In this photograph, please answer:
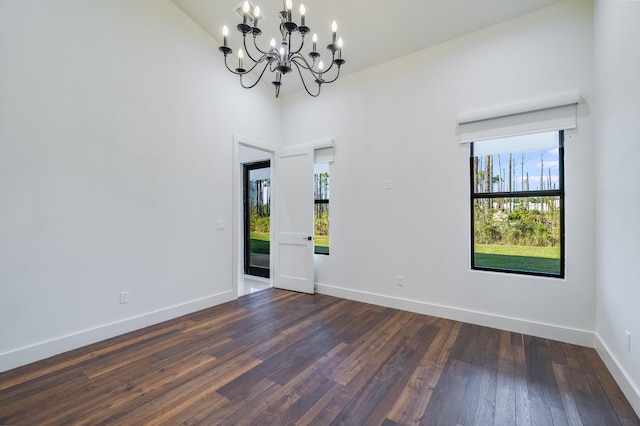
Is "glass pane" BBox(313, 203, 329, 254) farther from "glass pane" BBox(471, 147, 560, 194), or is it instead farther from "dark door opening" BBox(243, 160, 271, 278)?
"glass pane" BBox(471, 147, 560, 194)

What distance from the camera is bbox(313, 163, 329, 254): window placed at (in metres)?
4.66

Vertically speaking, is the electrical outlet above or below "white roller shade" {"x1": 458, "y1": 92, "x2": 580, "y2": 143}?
below

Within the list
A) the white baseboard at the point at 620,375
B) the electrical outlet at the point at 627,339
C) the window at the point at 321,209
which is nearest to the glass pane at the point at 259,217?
the window at the point at 321,209

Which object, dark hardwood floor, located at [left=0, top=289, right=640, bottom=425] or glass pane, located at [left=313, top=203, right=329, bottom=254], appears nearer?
dark hardwood floor, located at [left=0, top=289, right=640, bottom=425]

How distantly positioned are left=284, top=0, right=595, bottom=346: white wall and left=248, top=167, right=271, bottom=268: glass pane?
60.0 inches

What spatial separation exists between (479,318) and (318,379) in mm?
2135

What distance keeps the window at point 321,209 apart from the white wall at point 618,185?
320cm

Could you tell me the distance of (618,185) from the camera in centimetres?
213

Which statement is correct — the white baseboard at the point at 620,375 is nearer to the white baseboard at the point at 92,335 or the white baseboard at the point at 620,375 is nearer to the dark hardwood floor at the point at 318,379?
the dark hardwood floor at the point at 318,379

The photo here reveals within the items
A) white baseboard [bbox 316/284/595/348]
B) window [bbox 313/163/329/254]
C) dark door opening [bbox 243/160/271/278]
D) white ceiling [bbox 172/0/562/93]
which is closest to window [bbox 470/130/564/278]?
white baseboard [bbox 316/284/595/348]

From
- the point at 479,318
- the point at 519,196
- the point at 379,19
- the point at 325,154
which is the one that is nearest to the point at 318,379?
the point at 479,318

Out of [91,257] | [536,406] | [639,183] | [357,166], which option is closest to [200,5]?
[357,166]

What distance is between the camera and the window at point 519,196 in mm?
2965

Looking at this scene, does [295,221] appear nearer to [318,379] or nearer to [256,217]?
[256,217]
